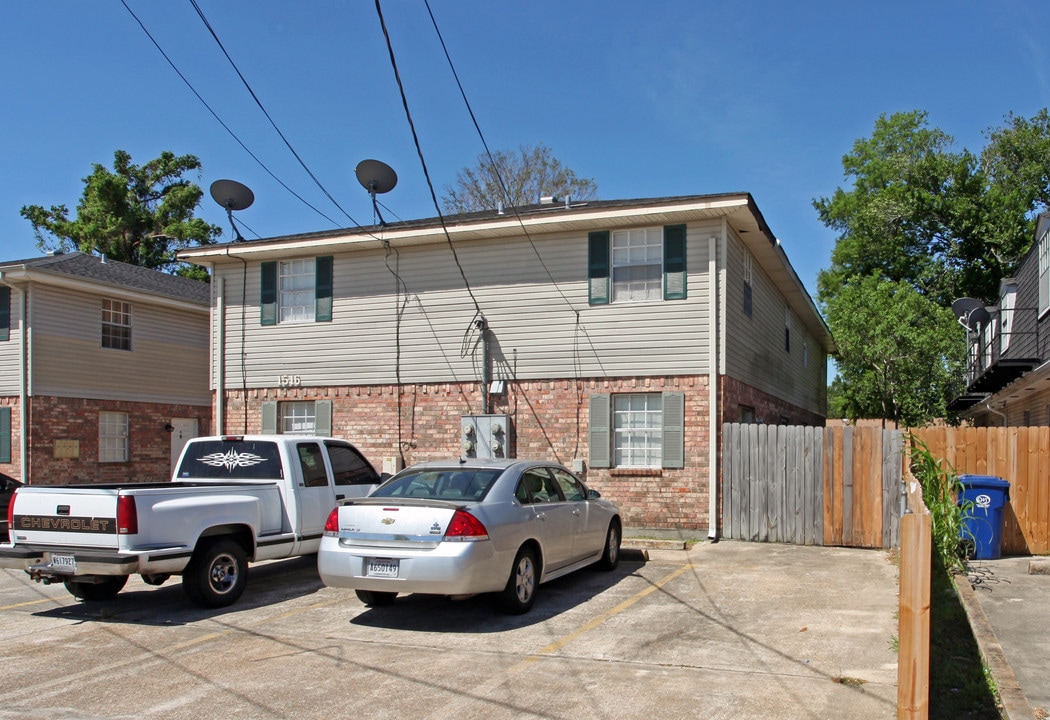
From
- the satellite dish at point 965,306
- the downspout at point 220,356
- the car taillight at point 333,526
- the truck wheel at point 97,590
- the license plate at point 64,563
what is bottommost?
the truck wheel at point 97,590

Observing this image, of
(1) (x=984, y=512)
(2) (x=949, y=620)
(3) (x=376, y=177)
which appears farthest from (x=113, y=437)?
(2) (x=949, y=620)

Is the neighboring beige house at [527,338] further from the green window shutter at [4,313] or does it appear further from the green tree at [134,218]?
the green tree at [134,218]

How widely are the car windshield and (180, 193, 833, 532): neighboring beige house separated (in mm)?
5766

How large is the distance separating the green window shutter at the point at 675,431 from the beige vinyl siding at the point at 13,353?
48.0 feet

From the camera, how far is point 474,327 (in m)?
15.8

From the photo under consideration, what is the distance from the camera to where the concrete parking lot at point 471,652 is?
5934mm

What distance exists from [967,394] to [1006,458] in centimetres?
1274

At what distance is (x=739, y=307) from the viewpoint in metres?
15.4

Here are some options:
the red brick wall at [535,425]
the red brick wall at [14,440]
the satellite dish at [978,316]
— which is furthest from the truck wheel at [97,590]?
the satellite dish at [978,316]

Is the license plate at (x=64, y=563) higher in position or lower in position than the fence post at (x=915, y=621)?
lower

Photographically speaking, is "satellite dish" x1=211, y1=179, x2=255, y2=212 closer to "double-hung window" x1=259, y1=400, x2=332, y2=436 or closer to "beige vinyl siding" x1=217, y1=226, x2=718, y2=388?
"beige vinyl siding" x1=217, y1=226, x2=718, y2=388

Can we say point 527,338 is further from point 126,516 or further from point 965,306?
point 965,306

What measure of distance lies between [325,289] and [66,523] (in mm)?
8912

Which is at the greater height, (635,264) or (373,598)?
(635,264)
